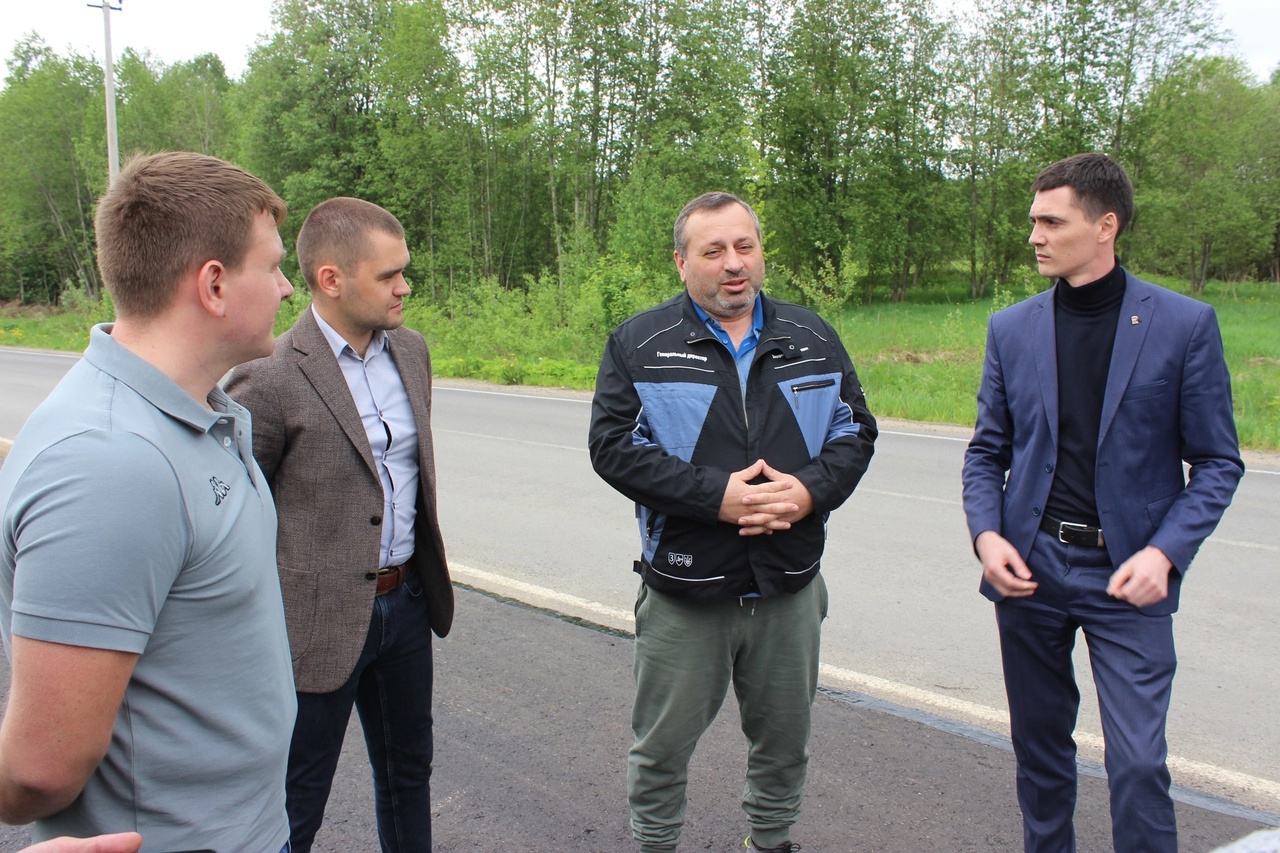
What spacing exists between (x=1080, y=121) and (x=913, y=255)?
1269 centimetres

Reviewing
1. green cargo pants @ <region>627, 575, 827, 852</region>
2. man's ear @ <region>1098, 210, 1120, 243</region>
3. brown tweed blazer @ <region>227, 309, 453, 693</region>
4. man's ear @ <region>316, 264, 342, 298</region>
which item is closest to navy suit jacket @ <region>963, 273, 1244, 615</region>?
man's ear @ <region>1098, 210, 1120, 243</region>

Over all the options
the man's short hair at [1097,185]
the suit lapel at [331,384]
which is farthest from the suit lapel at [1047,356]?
the suit lapel at [331,384]

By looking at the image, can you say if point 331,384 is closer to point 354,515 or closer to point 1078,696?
point 354,515

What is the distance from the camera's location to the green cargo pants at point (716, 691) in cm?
293

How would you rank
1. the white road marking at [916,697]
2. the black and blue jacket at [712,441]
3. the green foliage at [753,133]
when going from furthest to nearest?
the green foliage at [753,133] < the white road marking at [916,697] < the black and blue jacket at [712,441]

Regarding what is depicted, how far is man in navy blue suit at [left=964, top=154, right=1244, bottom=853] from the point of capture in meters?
2.58

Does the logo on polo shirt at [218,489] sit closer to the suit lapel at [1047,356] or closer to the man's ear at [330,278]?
the man's ear at [330,278]

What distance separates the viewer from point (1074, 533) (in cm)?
275

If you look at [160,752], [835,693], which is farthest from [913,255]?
[160,752]

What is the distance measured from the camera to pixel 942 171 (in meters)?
44.3

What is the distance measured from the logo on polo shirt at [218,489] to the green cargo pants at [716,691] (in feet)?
5.33

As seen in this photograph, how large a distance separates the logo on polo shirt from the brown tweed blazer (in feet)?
3.18

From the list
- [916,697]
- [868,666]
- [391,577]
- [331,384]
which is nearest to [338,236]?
[331,384]

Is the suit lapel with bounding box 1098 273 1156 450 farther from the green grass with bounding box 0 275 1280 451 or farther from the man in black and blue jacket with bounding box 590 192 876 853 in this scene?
the green grass with bounding box 0 275 1280 451
